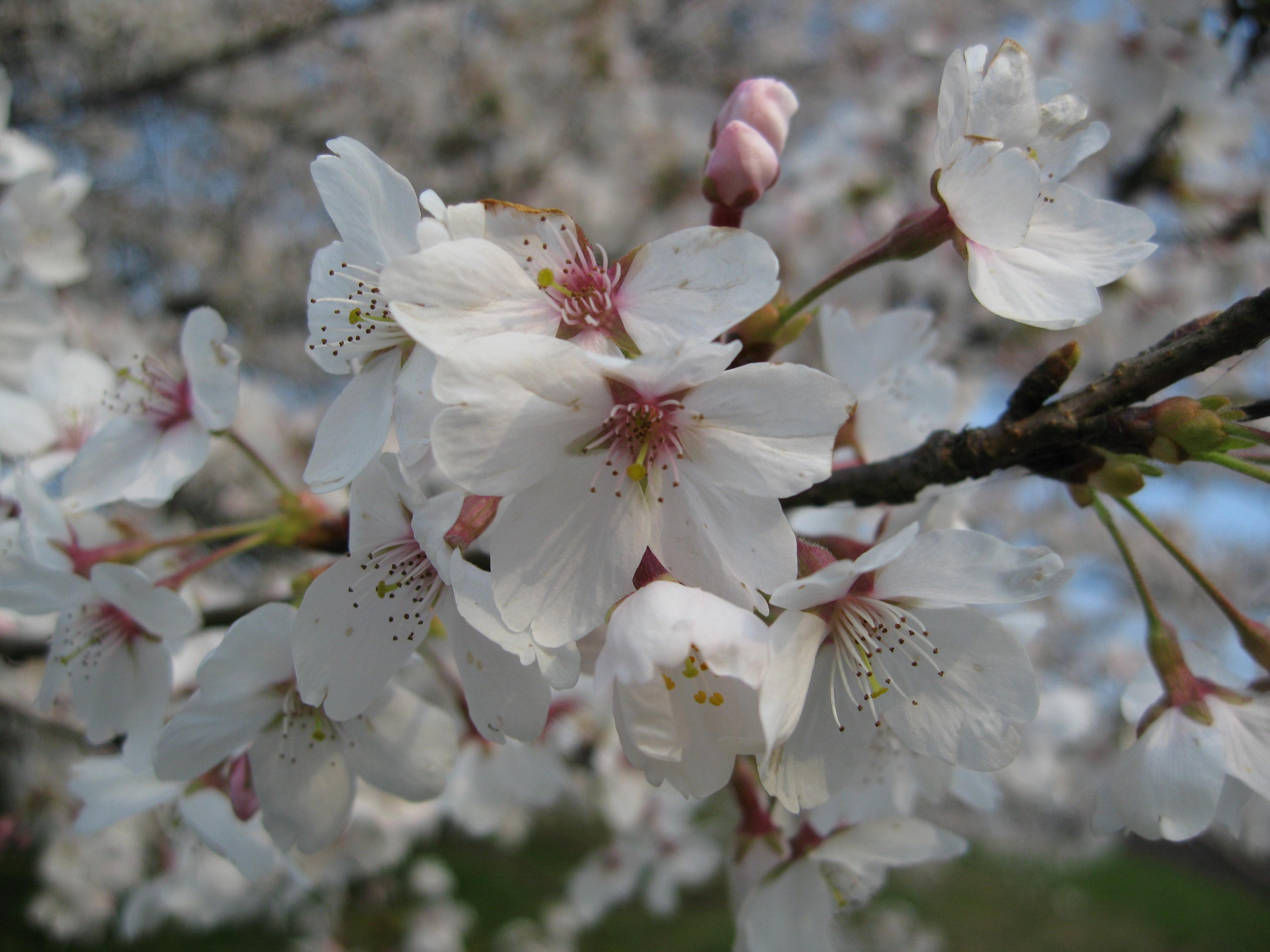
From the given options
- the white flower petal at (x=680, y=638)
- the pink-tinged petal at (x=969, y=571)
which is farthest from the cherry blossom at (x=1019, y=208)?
the white flower petal at (x=680, y=638)

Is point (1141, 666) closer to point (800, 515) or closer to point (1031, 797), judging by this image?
point (800, 515)

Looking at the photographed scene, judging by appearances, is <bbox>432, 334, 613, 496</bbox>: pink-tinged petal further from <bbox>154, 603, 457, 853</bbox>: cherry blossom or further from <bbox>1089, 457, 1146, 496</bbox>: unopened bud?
<bbox>1089, 457, 1146, 496</bbox>: unopened bud

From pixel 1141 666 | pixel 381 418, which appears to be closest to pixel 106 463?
pixel 381 418

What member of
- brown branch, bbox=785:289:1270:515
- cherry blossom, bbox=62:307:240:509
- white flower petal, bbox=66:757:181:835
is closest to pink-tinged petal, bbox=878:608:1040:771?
brown branch, bbox=785:289:1270:515

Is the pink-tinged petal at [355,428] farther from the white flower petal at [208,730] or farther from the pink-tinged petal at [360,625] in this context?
the white flower petal at [208,730]

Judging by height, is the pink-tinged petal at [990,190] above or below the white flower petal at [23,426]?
above

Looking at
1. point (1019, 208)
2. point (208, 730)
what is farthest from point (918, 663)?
point (208, 730)

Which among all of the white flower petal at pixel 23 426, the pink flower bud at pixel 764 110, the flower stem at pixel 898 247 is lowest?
the white flower petal at pixel 23 426

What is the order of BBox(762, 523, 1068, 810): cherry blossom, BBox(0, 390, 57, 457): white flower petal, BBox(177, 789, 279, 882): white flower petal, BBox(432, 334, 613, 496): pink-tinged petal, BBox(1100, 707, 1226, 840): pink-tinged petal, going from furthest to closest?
BBox(0, 390, 57, 457): white flower petal, BBox(177, 789, 279, 882): white flower petal, BBox(1100, 707, 1226, 840): pink-tinged petal, BBox(762, 523, 1068, 810): cherry blossom, BBox(432, 334, 613, 496): pink-tinged petal
